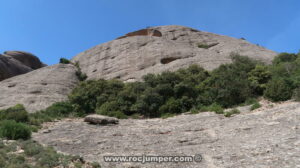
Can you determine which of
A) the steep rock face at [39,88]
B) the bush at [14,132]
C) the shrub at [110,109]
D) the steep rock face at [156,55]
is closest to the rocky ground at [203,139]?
the bush at [14,132]

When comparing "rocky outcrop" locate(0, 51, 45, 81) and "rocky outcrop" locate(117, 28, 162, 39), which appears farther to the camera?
"rocky outcrop" locate(117, 28, 162, 39)

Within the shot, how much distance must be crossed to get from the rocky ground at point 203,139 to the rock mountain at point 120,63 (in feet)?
30.7

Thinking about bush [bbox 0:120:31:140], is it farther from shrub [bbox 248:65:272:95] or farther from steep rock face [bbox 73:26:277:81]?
steep rock face [bbox 73:26:277:81]

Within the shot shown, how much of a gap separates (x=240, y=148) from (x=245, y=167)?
1441mm

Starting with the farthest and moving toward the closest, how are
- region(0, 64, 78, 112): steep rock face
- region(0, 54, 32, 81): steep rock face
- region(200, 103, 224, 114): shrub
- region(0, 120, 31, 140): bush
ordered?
region(0, 54, 32, 81): steep rock face, region(0, 64, 78, 112): steep rock face, region(200, 103, 224, 114): shrub, region(0, 120, 31, 140): bush

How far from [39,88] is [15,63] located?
59.8ft

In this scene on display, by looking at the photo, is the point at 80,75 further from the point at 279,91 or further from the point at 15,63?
the point at 279,91

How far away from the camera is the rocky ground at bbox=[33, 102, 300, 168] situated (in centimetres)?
714

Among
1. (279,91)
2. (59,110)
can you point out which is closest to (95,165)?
(279,91)

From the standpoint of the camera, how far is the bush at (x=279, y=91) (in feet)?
44.9

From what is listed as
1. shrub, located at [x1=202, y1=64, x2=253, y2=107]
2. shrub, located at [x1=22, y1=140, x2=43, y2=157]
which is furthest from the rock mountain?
shrub, located at [x1=22, y1=140, x2=43, y2=157]

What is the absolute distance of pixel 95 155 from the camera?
8.23 metres

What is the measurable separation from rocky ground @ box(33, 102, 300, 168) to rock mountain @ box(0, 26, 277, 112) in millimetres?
9344

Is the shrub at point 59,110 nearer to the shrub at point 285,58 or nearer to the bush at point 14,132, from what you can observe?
the bush at point 14,132
